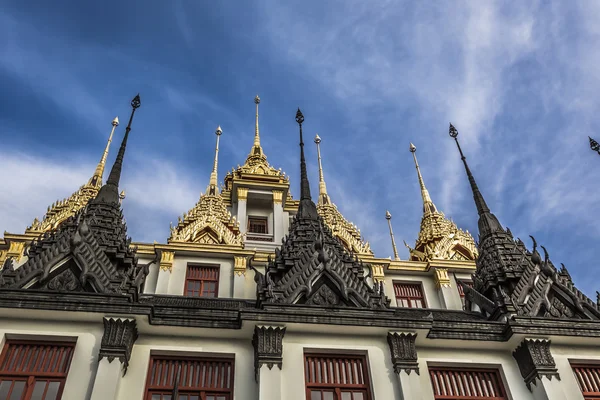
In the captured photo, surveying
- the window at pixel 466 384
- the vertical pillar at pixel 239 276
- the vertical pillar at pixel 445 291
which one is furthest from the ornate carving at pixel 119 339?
the vertical pillar at pixel 445 291

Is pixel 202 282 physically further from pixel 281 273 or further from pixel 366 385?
pixel 366 385

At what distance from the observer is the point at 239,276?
2289 centimetres

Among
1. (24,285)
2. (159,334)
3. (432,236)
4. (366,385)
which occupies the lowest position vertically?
(366,385)

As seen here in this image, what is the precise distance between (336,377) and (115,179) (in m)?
11.3

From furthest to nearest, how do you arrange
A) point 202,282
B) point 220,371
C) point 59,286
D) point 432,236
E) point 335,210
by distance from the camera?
point 335,210
point 432,236
point 202,282
point 59,286
point 220,371

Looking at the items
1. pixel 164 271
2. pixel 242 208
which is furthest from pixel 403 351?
pixel 242 208

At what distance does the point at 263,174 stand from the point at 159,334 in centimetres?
1757

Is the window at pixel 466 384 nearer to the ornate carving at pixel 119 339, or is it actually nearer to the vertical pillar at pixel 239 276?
the ornate carving at pixel 119 339

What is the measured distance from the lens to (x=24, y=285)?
45.6 feet

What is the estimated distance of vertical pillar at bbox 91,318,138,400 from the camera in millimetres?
11906

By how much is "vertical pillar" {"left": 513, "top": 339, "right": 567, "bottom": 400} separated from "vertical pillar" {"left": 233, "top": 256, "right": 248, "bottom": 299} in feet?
36.8

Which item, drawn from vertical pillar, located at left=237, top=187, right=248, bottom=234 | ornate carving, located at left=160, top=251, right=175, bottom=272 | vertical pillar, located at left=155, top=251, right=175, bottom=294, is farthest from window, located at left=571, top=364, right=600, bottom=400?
vertical pillar, located at left=237, top=187, right=248, bottom=234

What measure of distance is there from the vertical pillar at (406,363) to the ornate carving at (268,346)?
2947mm

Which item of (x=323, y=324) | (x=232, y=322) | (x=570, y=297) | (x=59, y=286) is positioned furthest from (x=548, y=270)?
(x=59, y=286)
